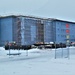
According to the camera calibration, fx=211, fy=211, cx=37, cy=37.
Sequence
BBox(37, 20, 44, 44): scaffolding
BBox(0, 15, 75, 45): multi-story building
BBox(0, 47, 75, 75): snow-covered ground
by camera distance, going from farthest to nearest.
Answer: BBox(37, 20, 44, 44): scaffolding → BBox(0, 15, 75, 45): multi-story building → BBox(0, 47, 75, 75): snow-covered ground

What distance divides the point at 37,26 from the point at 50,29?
20.2 ft

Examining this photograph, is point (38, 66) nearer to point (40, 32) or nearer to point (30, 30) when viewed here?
point (30, 30)

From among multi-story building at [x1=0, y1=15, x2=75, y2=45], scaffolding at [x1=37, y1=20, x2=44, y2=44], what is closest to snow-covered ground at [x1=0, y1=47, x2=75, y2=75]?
multi-story building at [x1=0, y1=15, x2=75, y2=45]

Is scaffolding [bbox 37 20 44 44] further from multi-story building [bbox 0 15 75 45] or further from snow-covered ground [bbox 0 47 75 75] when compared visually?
snow-covered ground [bbox 0 47 75 75]

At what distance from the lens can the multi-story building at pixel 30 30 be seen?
66188mm

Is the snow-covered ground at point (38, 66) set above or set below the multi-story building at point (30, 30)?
below

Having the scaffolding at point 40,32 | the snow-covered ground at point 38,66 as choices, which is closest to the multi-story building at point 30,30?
Answer: the scaffolding at point 40,32

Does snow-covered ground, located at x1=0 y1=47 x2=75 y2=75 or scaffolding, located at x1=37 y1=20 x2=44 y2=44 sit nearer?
snow-covered ground, located at x1=0 y1=47 x2=75 y2=75

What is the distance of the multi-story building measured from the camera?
217ft

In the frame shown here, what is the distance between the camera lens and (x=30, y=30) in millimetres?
67062

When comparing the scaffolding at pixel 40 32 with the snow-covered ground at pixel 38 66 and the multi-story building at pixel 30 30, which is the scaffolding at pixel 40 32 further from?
the snow-covered ground at pixel 38 66

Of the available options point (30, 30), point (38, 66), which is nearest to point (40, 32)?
point (30, 30)

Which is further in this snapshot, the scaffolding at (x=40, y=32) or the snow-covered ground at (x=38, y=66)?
the scaffolding at (x=40, y=32)

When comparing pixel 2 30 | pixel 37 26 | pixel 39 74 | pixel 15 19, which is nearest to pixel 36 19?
pixel 37 26
